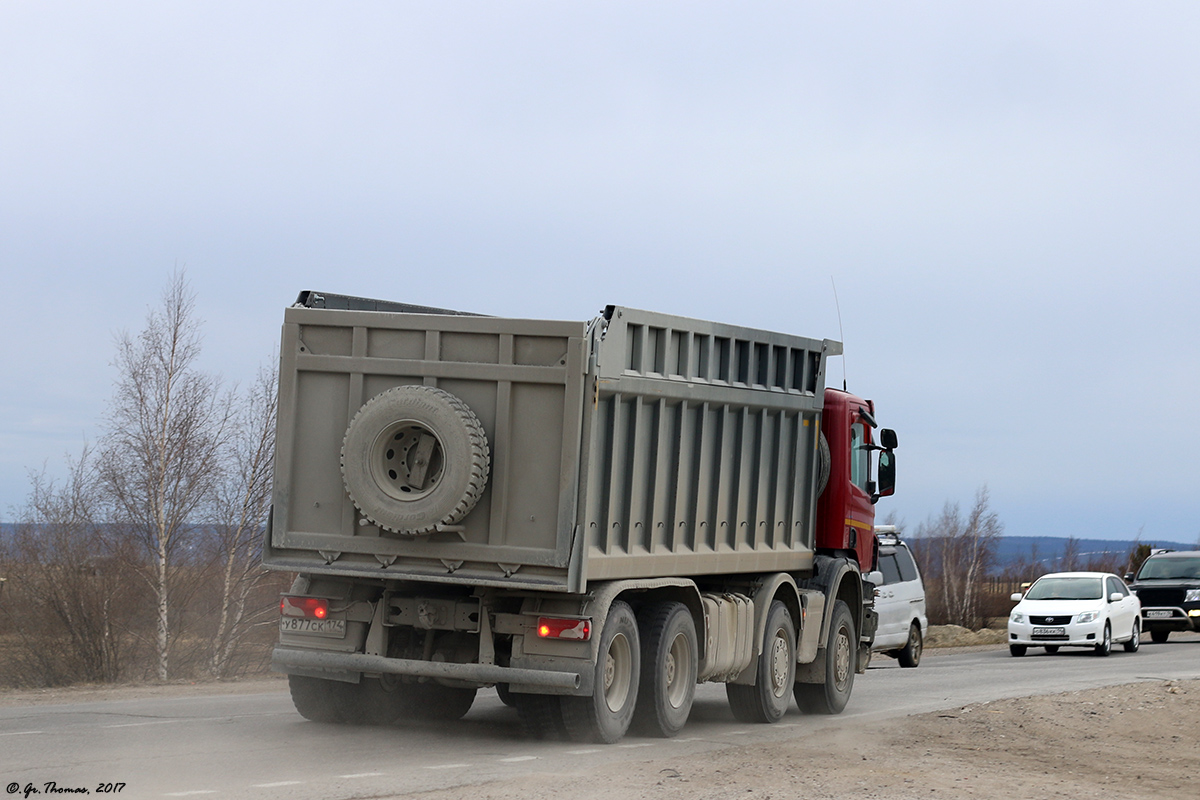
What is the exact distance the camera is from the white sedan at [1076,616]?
86.1 ft

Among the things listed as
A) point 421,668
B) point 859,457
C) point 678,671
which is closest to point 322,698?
point 421,668

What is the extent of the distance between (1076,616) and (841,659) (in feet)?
43.9

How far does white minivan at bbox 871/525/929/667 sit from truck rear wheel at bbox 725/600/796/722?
868cm

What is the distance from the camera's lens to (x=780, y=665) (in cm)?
1344

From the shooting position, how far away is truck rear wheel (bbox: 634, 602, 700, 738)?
1123 cm

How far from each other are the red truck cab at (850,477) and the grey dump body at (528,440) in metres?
2.72

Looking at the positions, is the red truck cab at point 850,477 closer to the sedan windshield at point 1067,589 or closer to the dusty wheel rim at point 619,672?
the dusty wheel rim at point 619,672

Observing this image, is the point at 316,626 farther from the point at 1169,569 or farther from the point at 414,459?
the point at 1169,569

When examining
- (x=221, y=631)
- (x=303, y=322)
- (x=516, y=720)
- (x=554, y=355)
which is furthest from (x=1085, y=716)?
(x=221, y=631)

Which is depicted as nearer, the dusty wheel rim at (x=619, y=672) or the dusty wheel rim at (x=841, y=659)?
the dusty wheel rim at (x=619, y=672)

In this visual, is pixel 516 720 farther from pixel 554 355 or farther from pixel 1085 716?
pixel 1085 716

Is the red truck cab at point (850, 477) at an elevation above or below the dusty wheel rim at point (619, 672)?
above

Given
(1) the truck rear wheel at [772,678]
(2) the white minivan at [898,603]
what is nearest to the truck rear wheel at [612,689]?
(1) the truck rear wheel at [772,678]

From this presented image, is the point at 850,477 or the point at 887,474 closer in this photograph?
the point at 850,477
